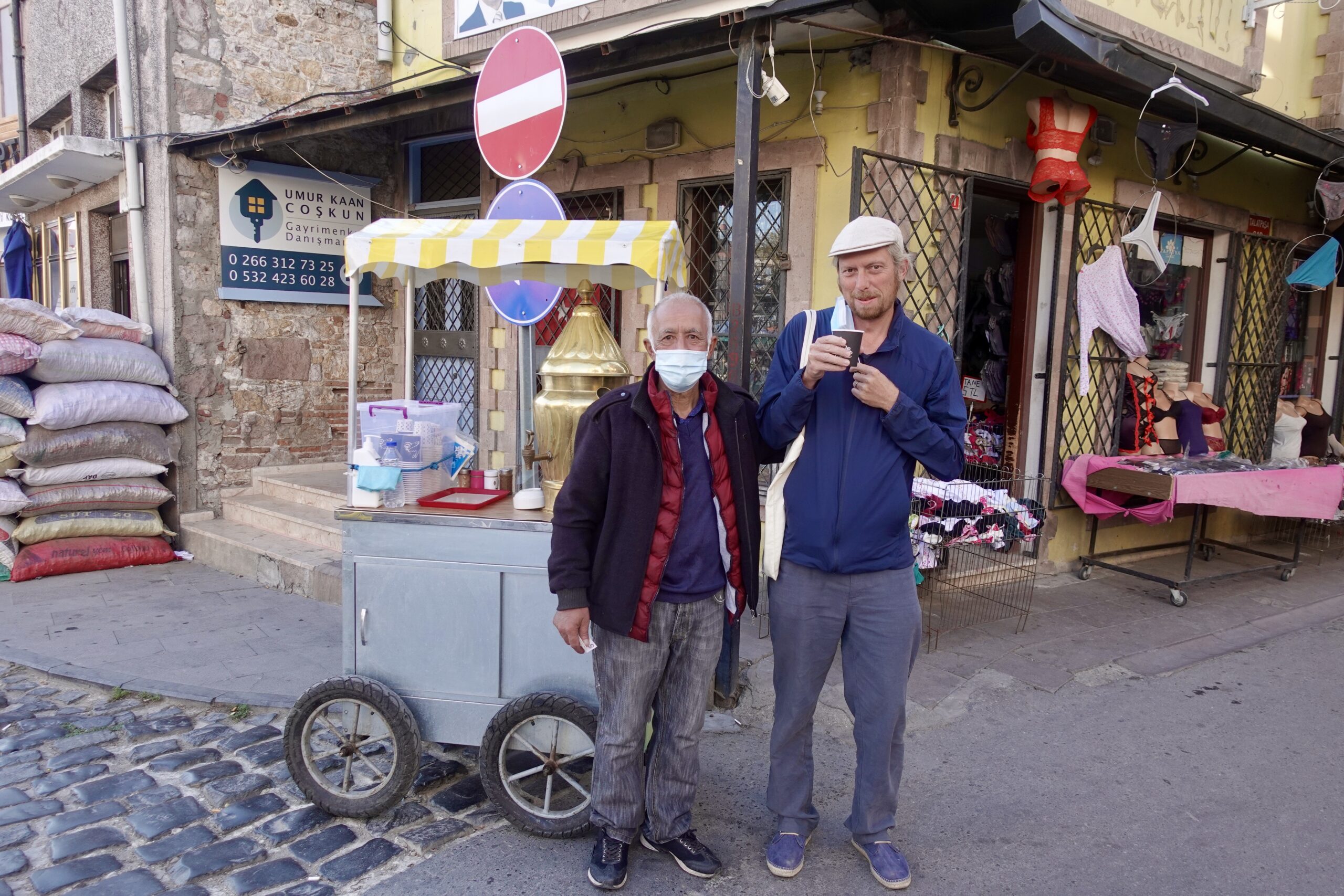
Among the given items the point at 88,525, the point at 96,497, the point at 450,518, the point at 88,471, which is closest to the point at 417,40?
the point at 88,471

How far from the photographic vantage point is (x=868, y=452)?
2.69 metres

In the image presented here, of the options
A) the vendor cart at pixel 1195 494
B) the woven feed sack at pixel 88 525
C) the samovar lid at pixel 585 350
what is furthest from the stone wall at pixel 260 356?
the vendor cart at pixel 1195 494

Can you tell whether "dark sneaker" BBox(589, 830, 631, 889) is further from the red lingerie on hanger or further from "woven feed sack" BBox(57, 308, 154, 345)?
"woven feed sack" BBox(57, 308, 154, 345)

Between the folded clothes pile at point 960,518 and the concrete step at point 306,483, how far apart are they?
4.29 m

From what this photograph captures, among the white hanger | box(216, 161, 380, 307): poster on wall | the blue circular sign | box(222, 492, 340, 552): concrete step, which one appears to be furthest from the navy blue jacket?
box(216, 161, 380, 307): poster on wall

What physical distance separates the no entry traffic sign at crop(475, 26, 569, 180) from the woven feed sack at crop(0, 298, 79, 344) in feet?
14.7

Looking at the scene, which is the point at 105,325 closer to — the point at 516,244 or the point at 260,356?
the point at 260,356

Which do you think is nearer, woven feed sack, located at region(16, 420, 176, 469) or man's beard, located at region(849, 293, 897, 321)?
man's beard, located at region(849, 293, 897, 321)

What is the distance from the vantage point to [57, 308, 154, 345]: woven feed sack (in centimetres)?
677

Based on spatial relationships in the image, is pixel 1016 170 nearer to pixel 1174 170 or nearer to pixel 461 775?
pixel 1174 170

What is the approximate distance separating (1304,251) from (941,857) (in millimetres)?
8224

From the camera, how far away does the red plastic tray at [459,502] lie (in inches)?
129

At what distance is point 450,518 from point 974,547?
419cm

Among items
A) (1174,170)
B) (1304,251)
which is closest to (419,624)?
(1174,170)
